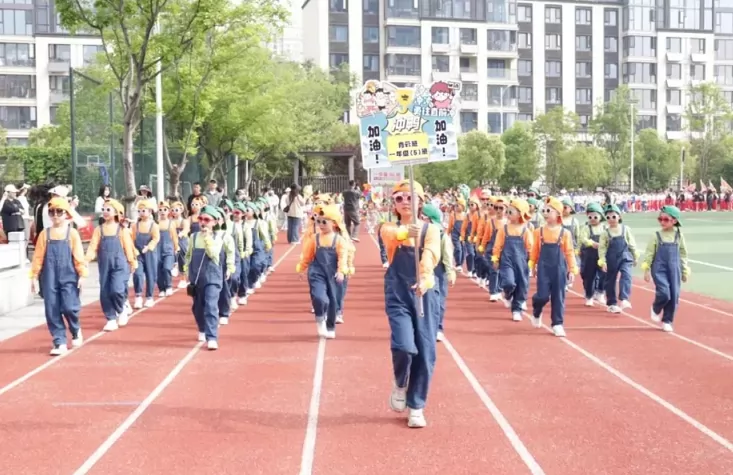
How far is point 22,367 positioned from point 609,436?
6459 millimetres

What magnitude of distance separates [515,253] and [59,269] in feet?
22.1

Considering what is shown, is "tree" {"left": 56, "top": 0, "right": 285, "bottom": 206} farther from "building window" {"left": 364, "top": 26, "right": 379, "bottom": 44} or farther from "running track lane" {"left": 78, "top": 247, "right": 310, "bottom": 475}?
"building window" {"left": 364, "top": 26, "right": 379, "bottom": 44}

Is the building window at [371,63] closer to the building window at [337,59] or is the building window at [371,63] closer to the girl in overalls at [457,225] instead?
the building window at [337,59]

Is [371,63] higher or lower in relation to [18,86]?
higher

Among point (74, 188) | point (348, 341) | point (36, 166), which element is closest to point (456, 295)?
point (348, 341)

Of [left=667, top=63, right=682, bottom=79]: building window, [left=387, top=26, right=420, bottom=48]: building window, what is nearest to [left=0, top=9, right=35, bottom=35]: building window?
[left=387, top=26, right=420, bottom=48]: building window

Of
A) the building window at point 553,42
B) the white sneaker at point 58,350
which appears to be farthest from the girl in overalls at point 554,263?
the building window at point 553,42

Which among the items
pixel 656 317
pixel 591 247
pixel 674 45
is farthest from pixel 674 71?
pixel 656 317

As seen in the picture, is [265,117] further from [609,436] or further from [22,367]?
[609,436]

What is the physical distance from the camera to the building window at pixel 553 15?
264ft

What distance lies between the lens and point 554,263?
1265cm

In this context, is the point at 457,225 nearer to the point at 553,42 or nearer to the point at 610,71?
the point at 553,42

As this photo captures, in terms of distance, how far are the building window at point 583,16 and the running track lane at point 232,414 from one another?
241ft

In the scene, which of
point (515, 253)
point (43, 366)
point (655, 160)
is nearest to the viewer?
point (43, 366)
